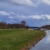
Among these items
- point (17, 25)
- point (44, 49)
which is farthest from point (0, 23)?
point (44, 49)

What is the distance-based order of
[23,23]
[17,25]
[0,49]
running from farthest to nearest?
1. [23,23]
2. [17,25]
3. [0,49]

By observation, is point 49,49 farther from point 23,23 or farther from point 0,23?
point 23,23

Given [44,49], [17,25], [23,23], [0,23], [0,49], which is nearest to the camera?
[0,49]

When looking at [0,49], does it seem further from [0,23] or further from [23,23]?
[23,23]

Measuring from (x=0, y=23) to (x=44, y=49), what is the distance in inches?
5101

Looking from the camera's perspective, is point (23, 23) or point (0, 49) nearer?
point (0, 49)

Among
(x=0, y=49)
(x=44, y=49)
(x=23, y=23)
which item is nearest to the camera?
(x=0, y=49)

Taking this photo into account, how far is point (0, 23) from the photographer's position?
15838cm

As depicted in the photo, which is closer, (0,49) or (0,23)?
(0,49)

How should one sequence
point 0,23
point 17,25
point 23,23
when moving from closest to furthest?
point 0,23, point 17,25, point 23,23

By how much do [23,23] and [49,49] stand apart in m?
160

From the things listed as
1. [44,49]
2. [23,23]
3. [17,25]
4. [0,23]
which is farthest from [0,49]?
[23,23]

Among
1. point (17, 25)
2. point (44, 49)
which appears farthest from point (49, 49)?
point (17, 25)

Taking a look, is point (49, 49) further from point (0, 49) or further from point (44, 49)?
point (0, 49)
